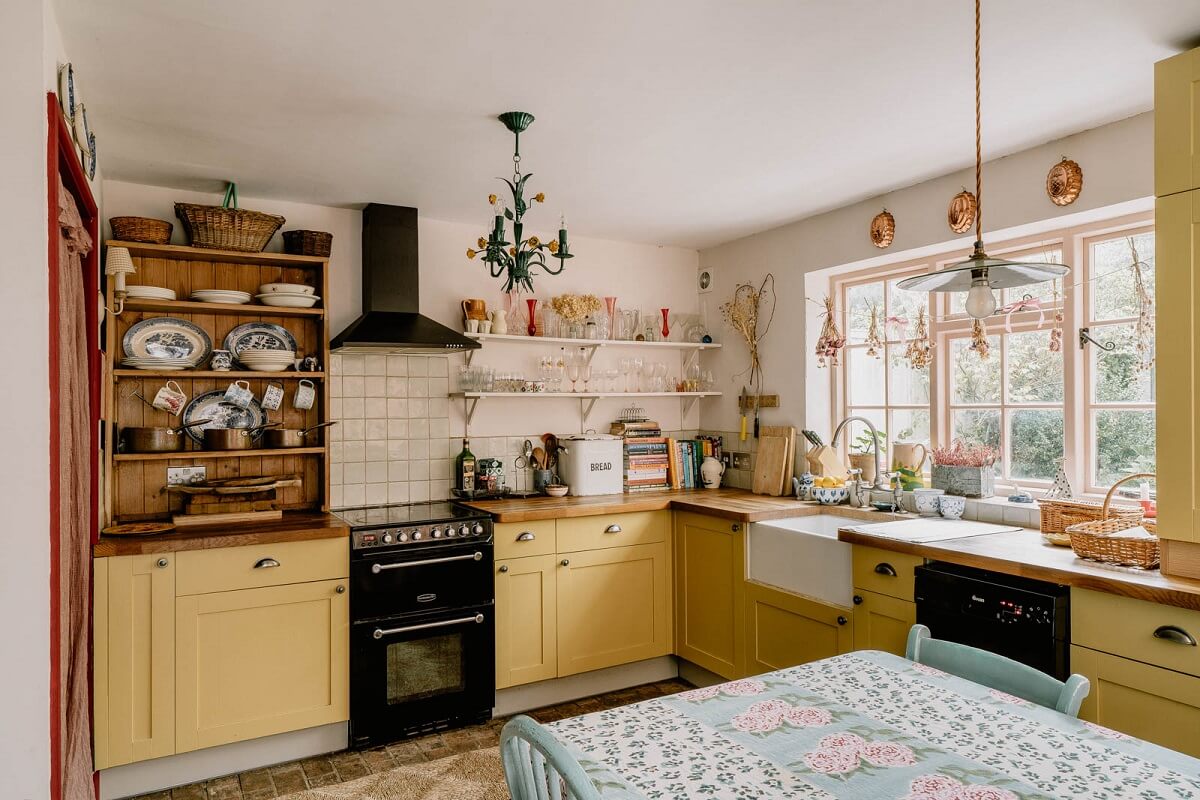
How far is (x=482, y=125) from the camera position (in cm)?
274

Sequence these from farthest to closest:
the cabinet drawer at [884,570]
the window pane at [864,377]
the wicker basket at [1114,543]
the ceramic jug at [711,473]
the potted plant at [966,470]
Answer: the ceramic jug at [711,473] < the window pane at [864,377] < the potted plant at [966,470] < the cabinet drawer at [884,570] < the wicker basket at [1114,543]

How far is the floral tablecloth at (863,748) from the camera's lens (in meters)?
1.22

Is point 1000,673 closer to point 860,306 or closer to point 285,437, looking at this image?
point 860,306

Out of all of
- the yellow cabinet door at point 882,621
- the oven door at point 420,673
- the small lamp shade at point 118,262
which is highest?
the small lamp shade at point 118,262

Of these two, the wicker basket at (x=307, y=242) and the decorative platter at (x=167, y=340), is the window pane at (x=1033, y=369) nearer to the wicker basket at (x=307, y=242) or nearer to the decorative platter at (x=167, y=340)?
the wicker basket at (x=307, y=242)

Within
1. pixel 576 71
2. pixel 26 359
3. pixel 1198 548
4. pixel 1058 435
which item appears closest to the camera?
pixel 26 359

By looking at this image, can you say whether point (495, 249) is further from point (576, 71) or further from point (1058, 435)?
point (1058, 435)

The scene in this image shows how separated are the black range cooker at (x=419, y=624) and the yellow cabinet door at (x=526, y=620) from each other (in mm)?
71

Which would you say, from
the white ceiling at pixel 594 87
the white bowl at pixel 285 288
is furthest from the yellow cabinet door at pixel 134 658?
the white ceiling at pixel 594 87

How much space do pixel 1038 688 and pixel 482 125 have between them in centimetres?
241

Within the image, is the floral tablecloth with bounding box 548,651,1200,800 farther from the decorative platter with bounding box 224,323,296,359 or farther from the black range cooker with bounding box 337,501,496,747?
the decorative platter with bounding box 224,323,296,359

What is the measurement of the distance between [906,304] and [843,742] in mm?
2870

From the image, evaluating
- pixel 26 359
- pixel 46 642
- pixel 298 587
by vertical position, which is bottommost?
pixel 298 587

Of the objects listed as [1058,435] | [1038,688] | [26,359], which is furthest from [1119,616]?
[26,359]
